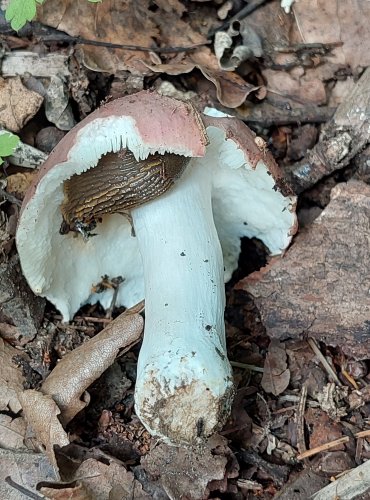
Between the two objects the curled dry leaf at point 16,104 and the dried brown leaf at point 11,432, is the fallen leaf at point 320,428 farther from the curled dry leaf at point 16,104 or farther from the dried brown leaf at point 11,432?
the curled dry leaf at point 16,104

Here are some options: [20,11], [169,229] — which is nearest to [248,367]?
[169,229]

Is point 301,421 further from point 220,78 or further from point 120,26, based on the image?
point 120,26

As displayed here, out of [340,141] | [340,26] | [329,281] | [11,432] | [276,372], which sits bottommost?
[276,372]

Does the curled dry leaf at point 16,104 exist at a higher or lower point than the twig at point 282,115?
higher

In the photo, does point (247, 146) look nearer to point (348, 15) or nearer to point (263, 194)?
point (263, 194)

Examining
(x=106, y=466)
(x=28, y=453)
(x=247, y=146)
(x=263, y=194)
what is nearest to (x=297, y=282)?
(x=263, y=194)

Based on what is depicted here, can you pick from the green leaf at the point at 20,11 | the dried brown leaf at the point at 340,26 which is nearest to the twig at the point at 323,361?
the dried brown leaf at the point at 340,26

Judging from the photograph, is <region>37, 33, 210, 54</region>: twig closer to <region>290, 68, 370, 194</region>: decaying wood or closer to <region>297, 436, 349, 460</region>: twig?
<region>290, 68, 370, 194</region>: decaying wood
